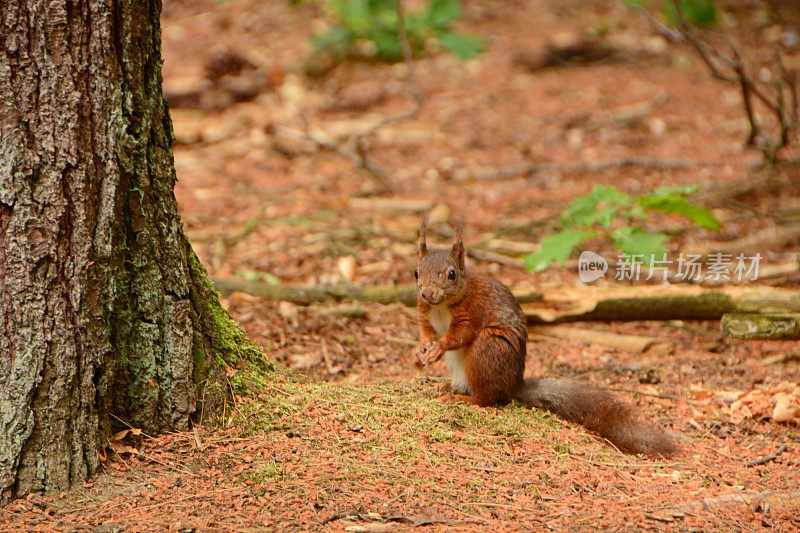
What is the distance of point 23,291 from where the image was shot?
2516 mm

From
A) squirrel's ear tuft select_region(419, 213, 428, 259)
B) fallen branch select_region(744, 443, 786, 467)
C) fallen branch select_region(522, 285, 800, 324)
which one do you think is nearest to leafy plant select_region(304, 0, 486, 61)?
fallen branch select_region(522, 285, 800, 324)

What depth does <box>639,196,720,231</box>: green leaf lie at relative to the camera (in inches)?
189

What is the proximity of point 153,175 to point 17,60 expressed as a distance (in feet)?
1.92

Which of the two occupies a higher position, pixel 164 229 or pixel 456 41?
pixel 456 41

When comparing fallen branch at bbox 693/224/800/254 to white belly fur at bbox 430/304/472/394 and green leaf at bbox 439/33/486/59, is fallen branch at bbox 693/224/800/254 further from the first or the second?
green leaf at bbox 439/33/486/59

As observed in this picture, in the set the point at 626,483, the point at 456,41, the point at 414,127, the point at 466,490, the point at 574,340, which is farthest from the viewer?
the point at 414,127

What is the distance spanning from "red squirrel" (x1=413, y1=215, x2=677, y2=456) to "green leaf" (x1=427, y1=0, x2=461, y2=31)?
6.11 meters

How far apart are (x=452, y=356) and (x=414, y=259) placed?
7.20ft

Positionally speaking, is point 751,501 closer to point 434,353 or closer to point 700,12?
point 434,353

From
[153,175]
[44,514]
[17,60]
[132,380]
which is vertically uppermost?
[17,60]

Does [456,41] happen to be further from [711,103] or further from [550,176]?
[711,103]

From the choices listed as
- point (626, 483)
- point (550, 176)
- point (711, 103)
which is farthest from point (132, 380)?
point (711, 103)

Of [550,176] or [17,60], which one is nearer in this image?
[17,60]

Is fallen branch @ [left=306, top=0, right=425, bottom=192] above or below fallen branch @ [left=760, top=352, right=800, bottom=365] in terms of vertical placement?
above
